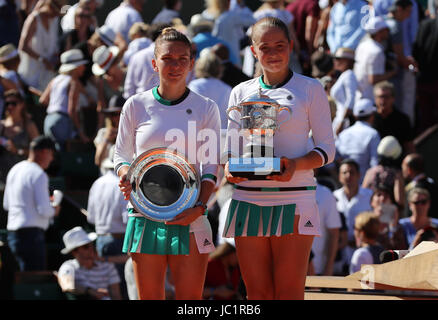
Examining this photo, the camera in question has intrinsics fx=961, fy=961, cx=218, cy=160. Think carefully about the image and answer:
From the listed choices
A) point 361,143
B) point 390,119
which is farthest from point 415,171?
point 390,119

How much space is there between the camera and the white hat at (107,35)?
435 inches

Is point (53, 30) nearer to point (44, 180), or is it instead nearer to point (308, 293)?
point (44, 180)

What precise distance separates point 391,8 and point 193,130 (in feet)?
24.4

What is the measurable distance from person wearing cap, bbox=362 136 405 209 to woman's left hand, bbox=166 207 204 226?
4795mm

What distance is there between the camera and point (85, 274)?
807 centimetres

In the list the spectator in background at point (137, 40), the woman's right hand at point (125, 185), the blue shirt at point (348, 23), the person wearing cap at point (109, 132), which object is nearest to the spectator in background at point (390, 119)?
the blue shirt at point (348, 23)

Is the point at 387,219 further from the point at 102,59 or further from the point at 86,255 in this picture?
the point at 102,59

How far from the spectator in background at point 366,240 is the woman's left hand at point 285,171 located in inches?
145

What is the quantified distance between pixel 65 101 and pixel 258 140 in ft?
20.8

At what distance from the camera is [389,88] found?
10.1m

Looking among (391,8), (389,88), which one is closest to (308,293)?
(389,88)

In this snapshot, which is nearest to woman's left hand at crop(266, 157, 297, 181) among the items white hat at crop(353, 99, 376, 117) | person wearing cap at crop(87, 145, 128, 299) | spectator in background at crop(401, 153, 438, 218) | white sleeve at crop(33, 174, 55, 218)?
person wearing cap at crop(87, 145, 128, 299)
